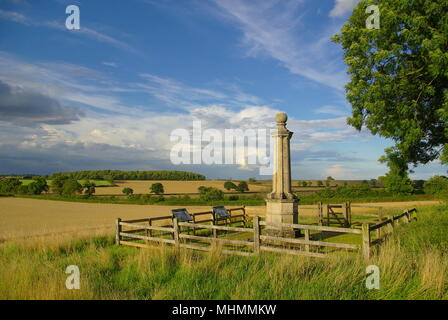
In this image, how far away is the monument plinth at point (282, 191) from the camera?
1152 centimetres

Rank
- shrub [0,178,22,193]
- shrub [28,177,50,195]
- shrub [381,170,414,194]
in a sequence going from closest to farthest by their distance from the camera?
1. shrub [381,170,414,194]
2. shrub [28,177,50,195]
3. shrub [0,178,22,193]

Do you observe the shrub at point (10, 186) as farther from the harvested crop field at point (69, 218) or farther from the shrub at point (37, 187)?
the harvested crop field at point (69, 218)

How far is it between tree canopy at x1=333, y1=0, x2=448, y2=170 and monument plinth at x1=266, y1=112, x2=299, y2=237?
5.02 meters

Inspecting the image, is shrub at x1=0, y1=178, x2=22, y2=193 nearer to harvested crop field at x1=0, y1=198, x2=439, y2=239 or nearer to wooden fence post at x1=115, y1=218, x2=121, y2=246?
harvested crop field at x1=0, y1=198, x2=439, y2=239

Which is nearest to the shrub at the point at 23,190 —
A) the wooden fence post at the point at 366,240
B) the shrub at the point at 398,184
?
the shrub at the point at 398,184

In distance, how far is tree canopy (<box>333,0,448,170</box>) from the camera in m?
12.2

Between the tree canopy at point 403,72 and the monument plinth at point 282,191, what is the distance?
16.5ft

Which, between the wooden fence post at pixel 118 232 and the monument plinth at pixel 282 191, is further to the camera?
the wooden fence post at pixel 118 232

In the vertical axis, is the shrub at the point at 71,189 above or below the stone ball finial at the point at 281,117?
below

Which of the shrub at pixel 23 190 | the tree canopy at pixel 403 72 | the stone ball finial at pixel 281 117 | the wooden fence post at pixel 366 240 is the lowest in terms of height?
the shrub at pixel 23 190

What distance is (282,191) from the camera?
11656 millimetres

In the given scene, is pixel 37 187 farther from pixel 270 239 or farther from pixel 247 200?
pixel 270 239

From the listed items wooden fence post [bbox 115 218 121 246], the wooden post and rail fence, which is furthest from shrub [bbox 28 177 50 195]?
wooden fence post [bbox 115 218 121 246]
